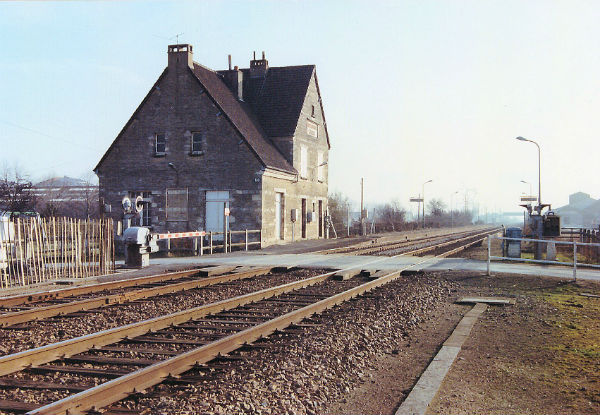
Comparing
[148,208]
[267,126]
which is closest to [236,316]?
[148,208]

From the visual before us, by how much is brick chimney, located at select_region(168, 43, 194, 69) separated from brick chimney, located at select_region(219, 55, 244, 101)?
5.00 metres

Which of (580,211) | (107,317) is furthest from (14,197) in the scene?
(580,211)

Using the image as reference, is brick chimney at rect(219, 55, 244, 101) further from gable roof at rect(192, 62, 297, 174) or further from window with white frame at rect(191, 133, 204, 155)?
window with white frame at rect(191, 133, 204, 155)

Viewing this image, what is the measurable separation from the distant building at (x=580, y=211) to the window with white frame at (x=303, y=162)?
303 feet

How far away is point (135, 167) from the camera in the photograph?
31.9m

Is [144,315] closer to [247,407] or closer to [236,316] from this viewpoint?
[236,316]

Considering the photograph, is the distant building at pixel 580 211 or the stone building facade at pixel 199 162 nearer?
the stone building facade at pixel 199 162

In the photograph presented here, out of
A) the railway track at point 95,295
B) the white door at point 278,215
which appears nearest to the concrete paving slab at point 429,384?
the railway track at point 95,295

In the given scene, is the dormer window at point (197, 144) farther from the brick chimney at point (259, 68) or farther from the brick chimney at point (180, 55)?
the brick chimney at point (259, 68)

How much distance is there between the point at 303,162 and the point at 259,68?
7.41m

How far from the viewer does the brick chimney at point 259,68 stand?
38.6 meters

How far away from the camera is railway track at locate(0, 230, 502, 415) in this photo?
17.0 ft

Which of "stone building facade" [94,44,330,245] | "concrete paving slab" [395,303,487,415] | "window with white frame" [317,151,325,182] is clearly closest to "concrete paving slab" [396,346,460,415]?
"concrete paving slab" [395,303,487,415]

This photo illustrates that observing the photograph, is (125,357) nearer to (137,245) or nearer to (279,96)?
(137,245)
